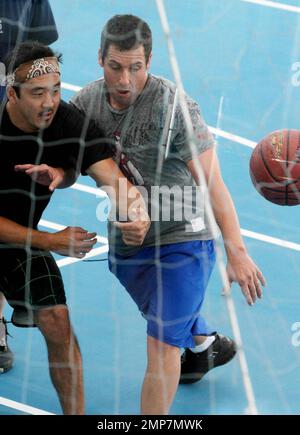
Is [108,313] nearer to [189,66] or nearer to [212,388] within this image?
[212,388]

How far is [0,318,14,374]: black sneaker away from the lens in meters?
4.61

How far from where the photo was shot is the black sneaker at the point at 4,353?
4613mm

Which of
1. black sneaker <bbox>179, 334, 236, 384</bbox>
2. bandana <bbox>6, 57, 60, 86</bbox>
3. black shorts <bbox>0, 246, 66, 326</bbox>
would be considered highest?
bandana <bbox>6, 57, 60, 86</bbox>

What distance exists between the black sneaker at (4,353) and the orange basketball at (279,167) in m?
1.18

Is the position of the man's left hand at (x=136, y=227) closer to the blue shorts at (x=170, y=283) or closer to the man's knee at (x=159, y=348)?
the blue shorts at (x=170, y=283)

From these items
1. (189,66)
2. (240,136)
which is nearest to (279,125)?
(240,136)

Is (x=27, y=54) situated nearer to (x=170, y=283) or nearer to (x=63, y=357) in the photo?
(x=170, y=283)

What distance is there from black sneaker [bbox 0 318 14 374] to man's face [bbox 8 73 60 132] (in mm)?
983

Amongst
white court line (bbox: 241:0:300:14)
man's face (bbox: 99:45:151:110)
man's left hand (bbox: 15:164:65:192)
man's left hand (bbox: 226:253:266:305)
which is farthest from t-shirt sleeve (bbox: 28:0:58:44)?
white court line (bbox: 241:0:300:14)

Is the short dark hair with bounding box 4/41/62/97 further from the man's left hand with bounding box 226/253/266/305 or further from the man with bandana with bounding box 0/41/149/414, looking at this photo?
the man's left hand with bounding box 226/253/266/305

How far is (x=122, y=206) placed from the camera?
402 centimetres

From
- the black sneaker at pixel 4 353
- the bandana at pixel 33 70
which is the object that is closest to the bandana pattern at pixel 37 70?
the bandana at pixel 33 70

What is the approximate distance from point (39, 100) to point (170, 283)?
0.81 meters
